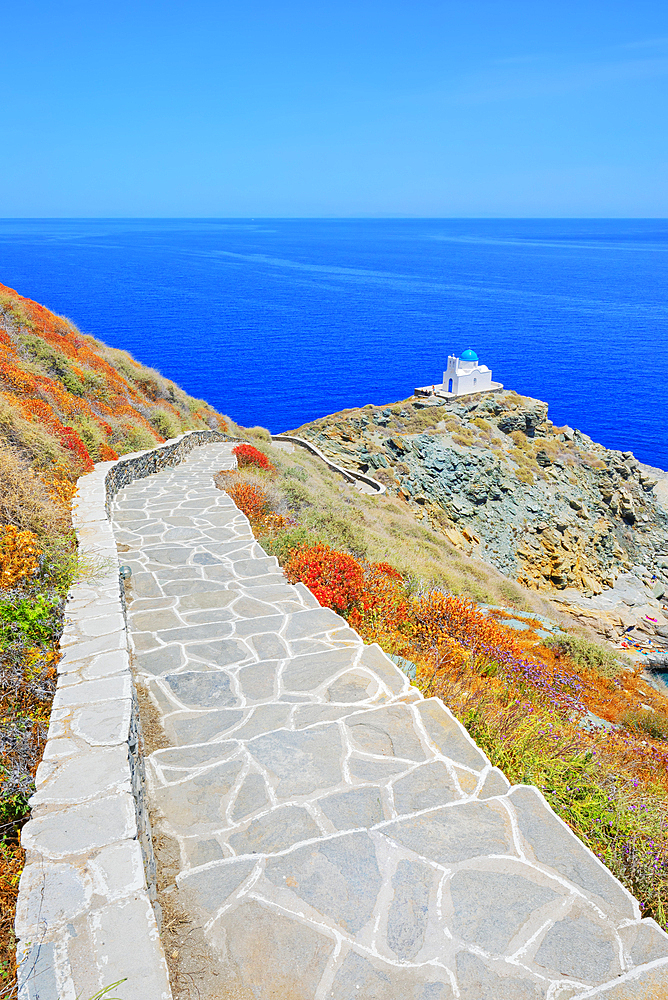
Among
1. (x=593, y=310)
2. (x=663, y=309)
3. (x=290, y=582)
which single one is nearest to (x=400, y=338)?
(x=593, y=310)

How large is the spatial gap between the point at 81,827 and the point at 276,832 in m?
1.13

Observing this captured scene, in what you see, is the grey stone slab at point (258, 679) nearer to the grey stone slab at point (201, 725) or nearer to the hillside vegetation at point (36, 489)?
the grey stone slab at point (201, 725)

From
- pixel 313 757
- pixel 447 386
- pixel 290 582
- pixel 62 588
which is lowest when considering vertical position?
pixel 447 386

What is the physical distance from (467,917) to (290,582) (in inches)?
194

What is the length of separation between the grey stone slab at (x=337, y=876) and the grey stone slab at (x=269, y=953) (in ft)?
0.49

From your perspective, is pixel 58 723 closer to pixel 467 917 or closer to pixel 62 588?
pixel 62 588

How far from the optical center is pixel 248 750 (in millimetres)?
4227

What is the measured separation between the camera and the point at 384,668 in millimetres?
5344

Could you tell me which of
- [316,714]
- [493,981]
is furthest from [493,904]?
[316,714]

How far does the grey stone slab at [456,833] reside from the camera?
3361 mm

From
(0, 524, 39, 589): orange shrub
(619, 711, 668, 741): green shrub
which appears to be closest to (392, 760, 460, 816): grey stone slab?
(0, 524, 39, 589): orange shrub

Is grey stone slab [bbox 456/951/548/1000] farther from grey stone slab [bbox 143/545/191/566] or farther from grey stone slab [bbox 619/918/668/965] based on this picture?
grey stone slab [bbox 143/545/191/566]

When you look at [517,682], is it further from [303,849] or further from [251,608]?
[303,849]

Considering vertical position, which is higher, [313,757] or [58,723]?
[58,723]
